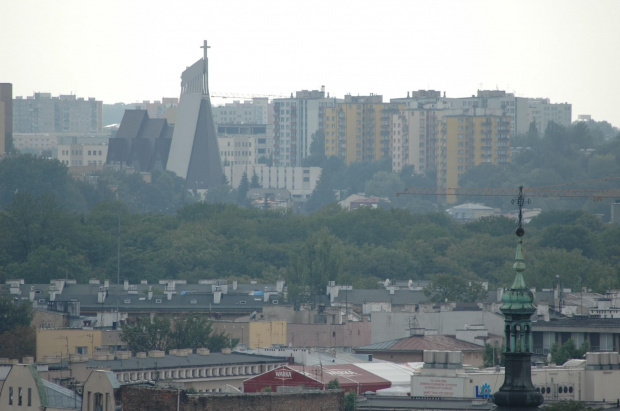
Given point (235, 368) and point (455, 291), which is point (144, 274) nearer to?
point (455, 291)

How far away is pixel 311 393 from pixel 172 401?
2.52 m

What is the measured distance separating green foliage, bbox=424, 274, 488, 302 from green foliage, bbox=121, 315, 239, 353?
561 inches

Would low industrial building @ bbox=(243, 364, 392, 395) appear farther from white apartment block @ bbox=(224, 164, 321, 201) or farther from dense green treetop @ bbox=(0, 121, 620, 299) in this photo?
white apartment block @ bbox=(224, 164, 321, 201)

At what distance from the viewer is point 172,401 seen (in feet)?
98.8

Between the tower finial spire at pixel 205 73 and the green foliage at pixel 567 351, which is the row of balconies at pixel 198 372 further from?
the tower finial spire at pixel 205 73

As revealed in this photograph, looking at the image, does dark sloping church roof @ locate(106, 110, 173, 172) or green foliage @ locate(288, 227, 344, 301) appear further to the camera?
dark sloping church roof @ locate(106, 110, 173, 172)

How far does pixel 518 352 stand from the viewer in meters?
18.9

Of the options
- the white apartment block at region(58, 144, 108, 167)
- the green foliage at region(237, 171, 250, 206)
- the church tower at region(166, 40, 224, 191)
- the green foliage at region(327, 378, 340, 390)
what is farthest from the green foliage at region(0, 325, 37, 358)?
the white apartment block at region(58, 144, 108, 167)

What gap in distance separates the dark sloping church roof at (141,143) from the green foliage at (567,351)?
417 feet

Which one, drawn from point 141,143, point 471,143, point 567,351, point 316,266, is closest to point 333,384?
point 567,351

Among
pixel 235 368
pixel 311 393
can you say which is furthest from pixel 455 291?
pixel 311 393

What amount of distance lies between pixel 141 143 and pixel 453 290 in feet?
348

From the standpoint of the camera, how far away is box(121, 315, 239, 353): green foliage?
5353cm

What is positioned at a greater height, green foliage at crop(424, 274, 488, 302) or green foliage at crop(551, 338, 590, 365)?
green foliage at crop(424, 274, 488, 302)
